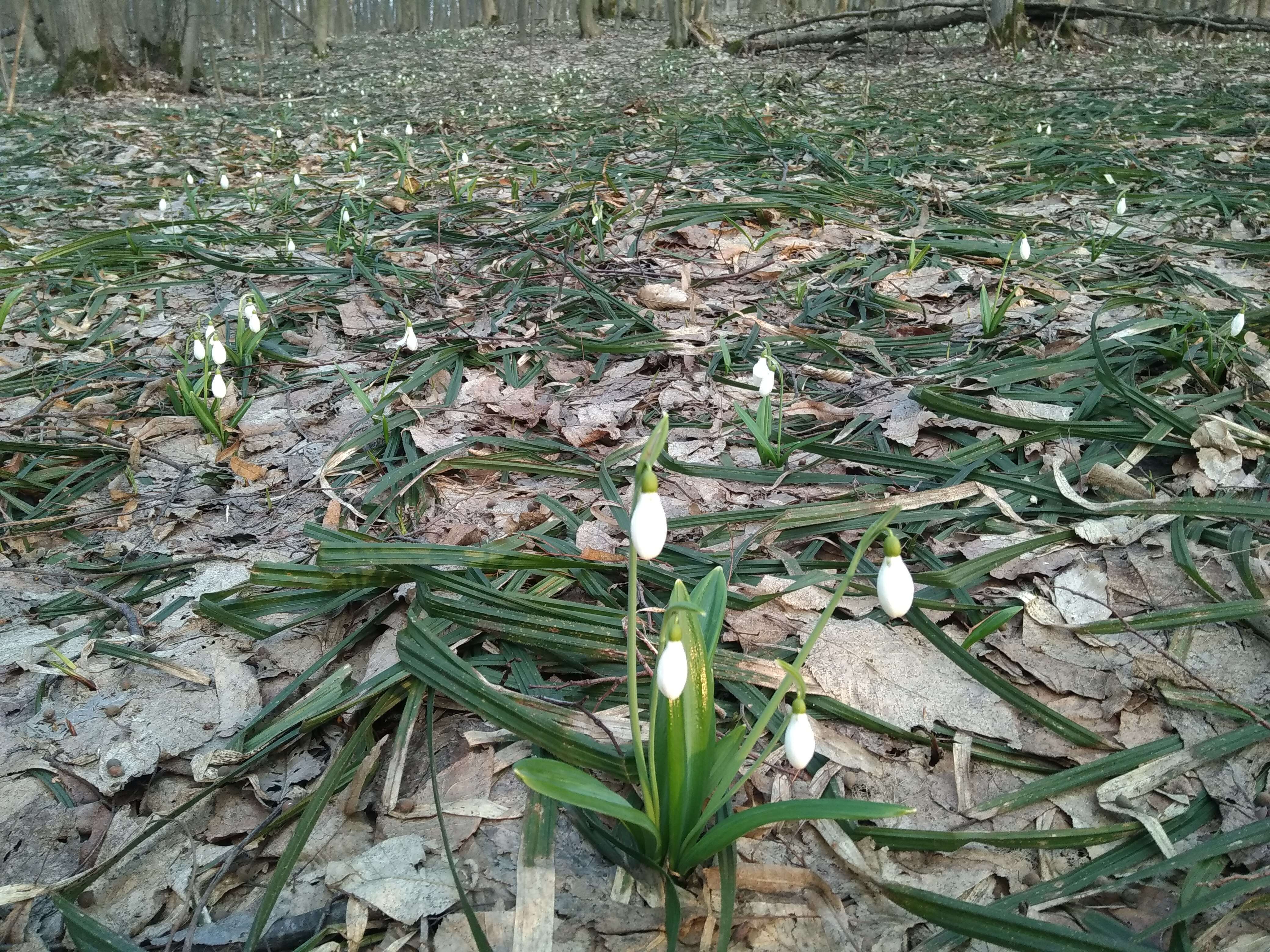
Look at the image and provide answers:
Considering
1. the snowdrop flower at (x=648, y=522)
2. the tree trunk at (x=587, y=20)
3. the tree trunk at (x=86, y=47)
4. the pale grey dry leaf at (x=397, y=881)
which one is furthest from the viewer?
the tree trunk at (x=587, y=20)

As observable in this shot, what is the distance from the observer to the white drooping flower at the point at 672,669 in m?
1.01

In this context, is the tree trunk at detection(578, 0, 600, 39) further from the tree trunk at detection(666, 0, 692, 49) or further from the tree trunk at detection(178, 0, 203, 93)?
the tree trunk at detection(178, 0, 203, 93)

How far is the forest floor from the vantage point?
1.35m

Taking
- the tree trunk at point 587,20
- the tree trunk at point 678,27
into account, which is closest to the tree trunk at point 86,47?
the tree trunk at point 678,27

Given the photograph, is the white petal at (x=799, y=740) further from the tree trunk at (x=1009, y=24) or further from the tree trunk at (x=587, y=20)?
the tree trunk at (x=587, y=20)

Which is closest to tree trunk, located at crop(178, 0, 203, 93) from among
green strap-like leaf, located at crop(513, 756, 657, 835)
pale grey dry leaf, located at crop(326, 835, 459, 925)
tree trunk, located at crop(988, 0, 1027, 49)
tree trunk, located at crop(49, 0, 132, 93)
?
tree trunk, located at crop(49, 0, 132, 93)

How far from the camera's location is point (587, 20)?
20.2 m

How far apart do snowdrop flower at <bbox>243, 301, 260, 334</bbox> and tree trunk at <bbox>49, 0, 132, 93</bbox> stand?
10.3 metres

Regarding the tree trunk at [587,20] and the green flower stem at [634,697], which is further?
the tree trunk at [587,20]

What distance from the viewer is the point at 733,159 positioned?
5805 mm

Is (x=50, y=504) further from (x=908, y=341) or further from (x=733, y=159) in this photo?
(x=733, y=159)

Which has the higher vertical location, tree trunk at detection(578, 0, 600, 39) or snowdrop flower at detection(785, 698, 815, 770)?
tree trunk at detection(578, 0, 600, 39)

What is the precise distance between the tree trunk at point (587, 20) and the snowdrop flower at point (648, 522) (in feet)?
73.2

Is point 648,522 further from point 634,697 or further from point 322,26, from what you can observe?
point 322,26
